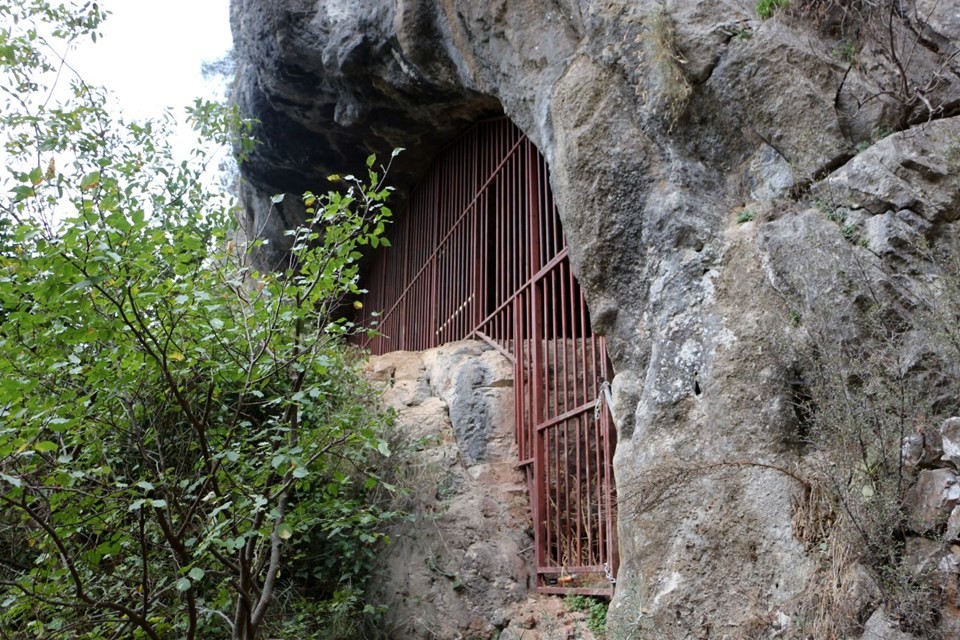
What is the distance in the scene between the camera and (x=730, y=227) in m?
5.01

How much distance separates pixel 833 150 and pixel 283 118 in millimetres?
8554

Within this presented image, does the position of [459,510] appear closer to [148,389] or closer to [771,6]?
[148,389]

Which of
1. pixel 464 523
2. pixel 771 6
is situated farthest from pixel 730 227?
pixel 464 523

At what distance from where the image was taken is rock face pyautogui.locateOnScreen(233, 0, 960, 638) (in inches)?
162

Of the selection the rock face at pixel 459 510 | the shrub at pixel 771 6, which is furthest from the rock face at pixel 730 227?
the rock face at pixel 459 510

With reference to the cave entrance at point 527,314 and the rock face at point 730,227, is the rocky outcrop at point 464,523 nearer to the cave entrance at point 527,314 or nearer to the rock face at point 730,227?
the cave entrance at point 527,314

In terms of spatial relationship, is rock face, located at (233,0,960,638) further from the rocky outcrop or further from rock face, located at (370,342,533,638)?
rock face, located at (370,342,533,638)

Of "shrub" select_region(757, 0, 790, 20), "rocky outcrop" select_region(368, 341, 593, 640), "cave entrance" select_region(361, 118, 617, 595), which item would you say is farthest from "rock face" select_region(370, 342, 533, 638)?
"shrub" select_region(757, 0, 790, 20)

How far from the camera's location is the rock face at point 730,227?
4.11m

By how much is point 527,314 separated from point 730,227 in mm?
3406

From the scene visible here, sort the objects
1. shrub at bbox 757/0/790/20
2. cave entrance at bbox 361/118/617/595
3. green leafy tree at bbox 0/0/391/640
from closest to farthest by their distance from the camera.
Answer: green leafy tree at bbox 0/0/391/640 < shrub at bbox 757/0/790/20 < cave entrance at bbox 361/118/617/595

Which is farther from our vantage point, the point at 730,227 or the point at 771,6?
the point at 771,6

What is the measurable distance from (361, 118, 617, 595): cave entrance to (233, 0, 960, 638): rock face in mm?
1278

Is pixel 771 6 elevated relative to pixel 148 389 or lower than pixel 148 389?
elevated
